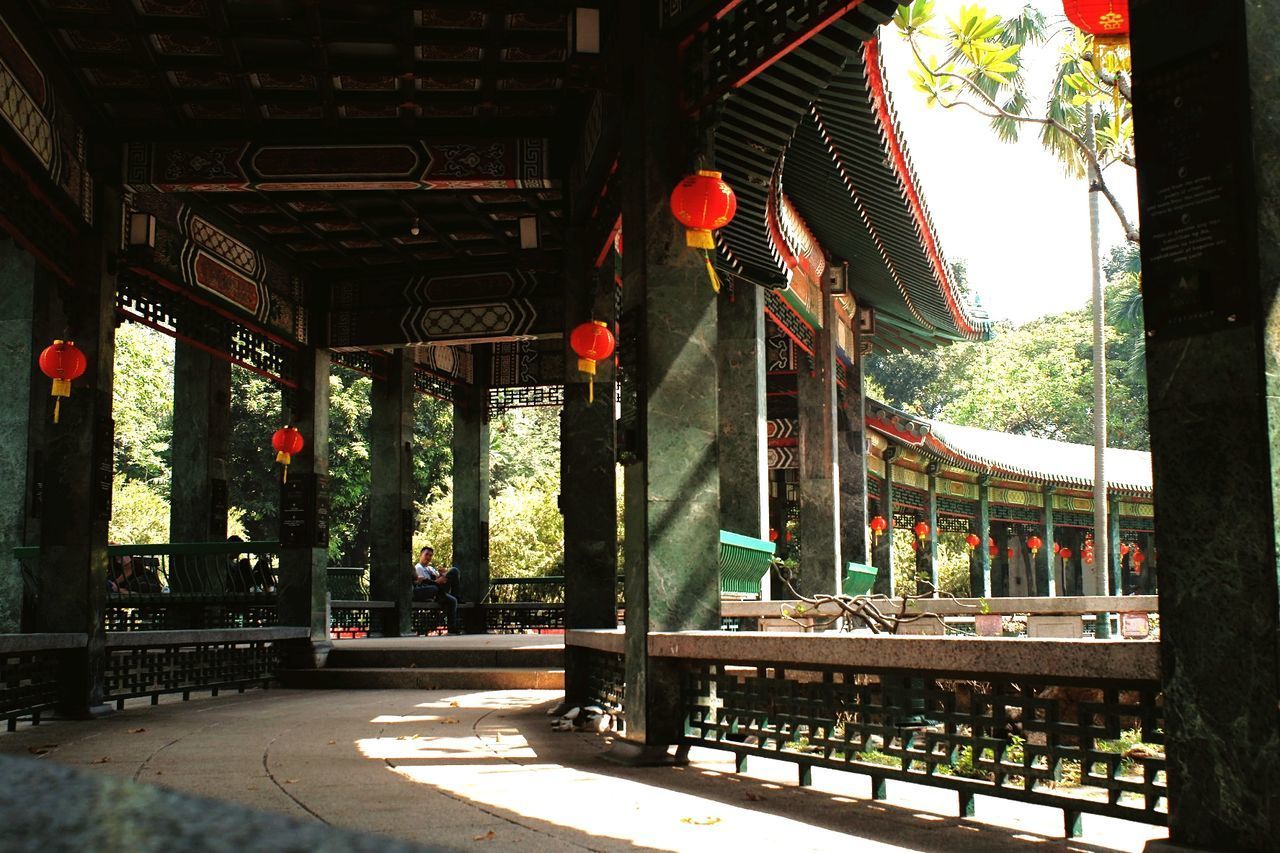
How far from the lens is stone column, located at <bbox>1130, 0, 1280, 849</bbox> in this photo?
318 centimetres

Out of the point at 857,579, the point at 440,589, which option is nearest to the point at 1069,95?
the point at 857,579

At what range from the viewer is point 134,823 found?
585mm

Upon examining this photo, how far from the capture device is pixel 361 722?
833cm

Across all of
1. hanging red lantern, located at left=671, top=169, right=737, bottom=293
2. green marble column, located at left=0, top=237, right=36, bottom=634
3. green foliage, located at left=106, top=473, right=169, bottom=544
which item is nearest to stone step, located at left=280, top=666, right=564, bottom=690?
green marble column, located at left=0, top=237, right=36, bottom=634

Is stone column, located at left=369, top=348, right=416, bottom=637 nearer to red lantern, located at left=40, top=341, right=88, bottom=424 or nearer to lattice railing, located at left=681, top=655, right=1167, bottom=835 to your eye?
red lantern, located at left=40, top=341, right=88, bottom=424

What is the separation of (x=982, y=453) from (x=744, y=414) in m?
15.3

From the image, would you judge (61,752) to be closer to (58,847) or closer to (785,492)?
(58,847)

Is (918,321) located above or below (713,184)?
above

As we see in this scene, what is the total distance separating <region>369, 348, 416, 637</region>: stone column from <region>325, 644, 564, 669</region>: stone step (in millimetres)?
3141

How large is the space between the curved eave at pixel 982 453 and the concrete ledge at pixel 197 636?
11525mm

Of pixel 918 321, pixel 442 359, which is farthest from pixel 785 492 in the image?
pixel 442 359

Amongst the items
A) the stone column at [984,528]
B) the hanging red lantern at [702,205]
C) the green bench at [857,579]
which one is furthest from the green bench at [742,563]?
the stone column at [984,528]

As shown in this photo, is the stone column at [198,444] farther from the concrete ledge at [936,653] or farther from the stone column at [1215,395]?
the stone column at [1215,395]

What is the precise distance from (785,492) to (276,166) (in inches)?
499
